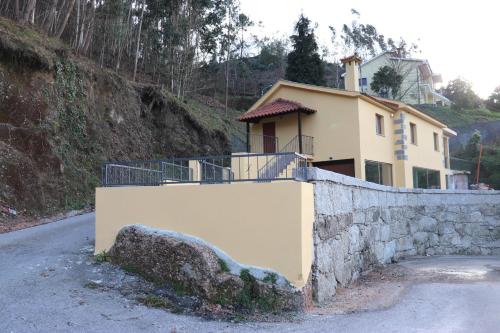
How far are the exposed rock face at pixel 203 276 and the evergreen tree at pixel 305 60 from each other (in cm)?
2982

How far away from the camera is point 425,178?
23.6 m

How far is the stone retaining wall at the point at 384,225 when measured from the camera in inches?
333

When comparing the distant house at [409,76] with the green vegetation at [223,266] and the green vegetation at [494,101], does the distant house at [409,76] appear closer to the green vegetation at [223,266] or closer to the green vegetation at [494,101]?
the green vegetation at [494,101]

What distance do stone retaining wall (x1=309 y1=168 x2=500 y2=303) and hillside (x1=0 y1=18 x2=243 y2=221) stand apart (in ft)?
35.5

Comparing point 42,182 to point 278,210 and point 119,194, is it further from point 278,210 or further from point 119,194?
point 278,210

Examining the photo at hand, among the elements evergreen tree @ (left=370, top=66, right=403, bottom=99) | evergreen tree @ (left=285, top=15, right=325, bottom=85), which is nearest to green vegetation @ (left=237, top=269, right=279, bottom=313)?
evergreen tree @ (left=285, top=15, right=325, bottom=85)

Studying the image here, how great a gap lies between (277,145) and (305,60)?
A: 662 inches

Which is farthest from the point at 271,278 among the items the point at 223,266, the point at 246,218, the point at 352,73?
the point at 352,73

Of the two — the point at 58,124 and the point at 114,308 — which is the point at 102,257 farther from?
the point at 58,124

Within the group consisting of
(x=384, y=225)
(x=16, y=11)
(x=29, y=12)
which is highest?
(x=29, y=12)

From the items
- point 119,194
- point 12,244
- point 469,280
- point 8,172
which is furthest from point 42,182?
point 469,280

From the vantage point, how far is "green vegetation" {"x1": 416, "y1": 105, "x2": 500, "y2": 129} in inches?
1939

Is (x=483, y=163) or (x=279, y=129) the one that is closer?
(x=279, y=129)

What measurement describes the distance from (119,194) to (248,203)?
8.76ft
